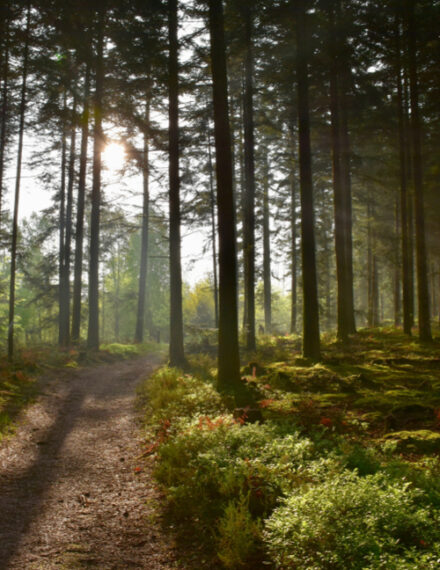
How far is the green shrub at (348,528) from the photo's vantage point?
10.0 feet

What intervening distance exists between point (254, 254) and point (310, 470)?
45.3ft

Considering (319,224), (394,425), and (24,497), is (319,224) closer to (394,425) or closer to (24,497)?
(394,425)

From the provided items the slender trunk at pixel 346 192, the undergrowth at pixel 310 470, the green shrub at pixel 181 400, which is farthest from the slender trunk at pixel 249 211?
the undergrowth at pixel 310 470

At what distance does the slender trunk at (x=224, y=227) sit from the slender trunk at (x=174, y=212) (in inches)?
179

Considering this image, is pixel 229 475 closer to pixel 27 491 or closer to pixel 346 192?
pixel 27 491

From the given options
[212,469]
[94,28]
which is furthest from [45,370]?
[94,28]

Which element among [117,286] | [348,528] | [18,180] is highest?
[18,180]

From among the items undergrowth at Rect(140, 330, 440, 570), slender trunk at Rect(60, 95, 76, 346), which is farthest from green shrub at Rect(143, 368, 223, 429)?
slender trunk at Rect(60, 95, 76, 346)

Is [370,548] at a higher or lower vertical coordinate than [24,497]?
higher

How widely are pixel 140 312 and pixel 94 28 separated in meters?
18.0

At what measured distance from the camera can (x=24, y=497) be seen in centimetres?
538

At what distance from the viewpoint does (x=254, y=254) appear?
1762cm

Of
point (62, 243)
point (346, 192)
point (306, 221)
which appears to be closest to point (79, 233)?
point (62, 243)

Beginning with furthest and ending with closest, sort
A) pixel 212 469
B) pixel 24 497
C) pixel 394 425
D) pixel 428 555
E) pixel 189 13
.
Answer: pixel 189 13
pixel 394 425
pixel 24 497
pixel 212 469
pixel 428 555
